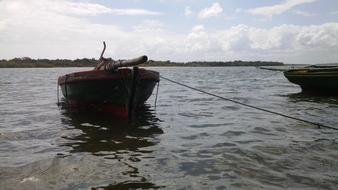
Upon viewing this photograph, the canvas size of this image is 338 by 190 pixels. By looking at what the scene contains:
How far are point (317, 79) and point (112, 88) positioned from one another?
36.9ft

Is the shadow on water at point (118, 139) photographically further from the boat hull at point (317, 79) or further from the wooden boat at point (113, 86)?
the boat hull at point (317, 79)

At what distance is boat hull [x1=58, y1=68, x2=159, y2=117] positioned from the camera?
11688mm

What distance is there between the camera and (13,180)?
6027 millimetres

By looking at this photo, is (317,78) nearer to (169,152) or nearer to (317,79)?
(317,79)

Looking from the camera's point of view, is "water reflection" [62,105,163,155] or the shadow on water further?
"water reflection" [62,105,163,155]

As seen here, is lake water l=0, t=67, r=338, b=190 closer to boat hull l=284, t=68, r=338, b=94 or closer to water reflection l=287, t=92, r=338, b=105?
water reflection l=287, t=92, r=338, b=105

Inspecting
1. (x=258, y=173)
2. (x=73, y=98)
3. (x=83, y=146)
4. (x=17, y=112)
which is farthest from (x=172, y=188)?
(x=17, y=112)

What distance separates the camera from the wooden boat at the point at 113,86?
11641 millimetres

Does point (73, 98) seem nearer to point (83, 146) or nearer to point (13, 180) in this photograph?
point (83, 146)

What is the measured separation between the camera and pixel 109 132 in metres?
10.1

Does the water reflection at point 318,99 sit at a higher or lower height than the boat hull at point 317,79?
lower

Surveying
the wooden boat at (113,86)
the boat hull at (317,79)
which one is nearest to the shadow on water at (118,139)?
the wooden boat at (113,86)

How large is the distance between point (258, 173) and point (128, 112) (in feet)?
21.2

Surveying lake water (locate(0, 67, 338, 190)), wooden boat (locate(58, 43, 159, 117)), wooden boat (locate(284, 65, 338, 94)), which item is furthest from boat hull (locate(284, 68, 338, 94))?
wooden boat (locate(58, 43, 159, 117))
